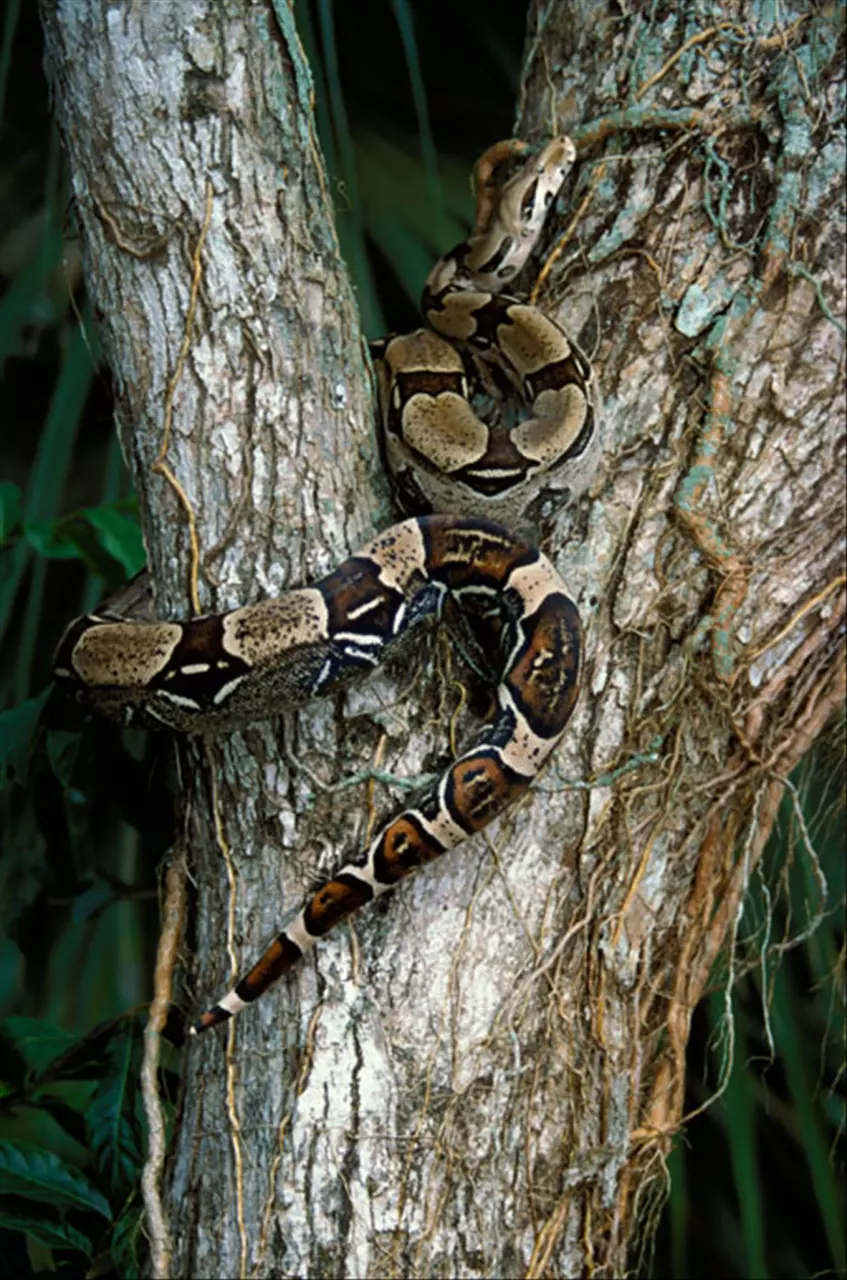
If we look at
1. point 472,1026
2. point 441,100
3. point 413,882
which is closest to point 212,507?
point 413,882

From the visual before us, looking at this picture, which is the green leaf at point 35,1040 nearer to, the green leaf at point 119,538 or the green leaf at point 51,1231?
the green leaf at point 51,1231

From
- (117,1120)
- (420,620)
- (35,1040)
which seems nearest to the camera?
(420,620)

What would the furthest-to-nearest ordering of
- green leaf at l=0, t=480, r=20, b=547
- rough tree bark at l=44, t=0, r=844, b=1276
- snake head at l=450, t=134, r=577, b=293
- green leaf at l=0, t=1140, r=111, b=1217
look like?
green leaf at l=0, t=480, r=20, b=547, snake head at l=450, t=134, r=577, b=293, green leaf at l=0, t=1140, r=111, b=1217, rough tree bark at l=44, t=0, r=844, b=1276

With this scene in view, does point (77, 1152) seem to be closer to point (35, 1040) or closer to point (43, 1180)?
point (35, 1040)

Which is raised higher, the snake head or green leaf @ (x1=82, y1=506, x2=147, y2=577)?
the snake head

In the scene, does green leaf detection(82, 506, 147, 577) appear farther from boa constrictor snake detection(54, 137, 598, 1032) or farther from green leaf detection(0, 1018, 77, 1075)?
green leaf detection(0, 1018, 77, 1075)

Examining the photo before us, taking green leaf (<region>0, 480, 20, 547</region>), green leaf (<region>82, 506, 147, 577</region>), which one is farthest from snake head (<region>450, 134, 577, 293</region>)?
green leaf (<region>0, 480, 20, 547</region>)

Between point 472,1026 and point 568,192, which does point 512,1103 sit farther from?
point 568,192

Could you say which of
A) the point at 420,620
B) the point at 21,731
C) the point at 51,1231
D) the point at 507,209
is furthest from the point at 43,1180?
the point at 507,209
